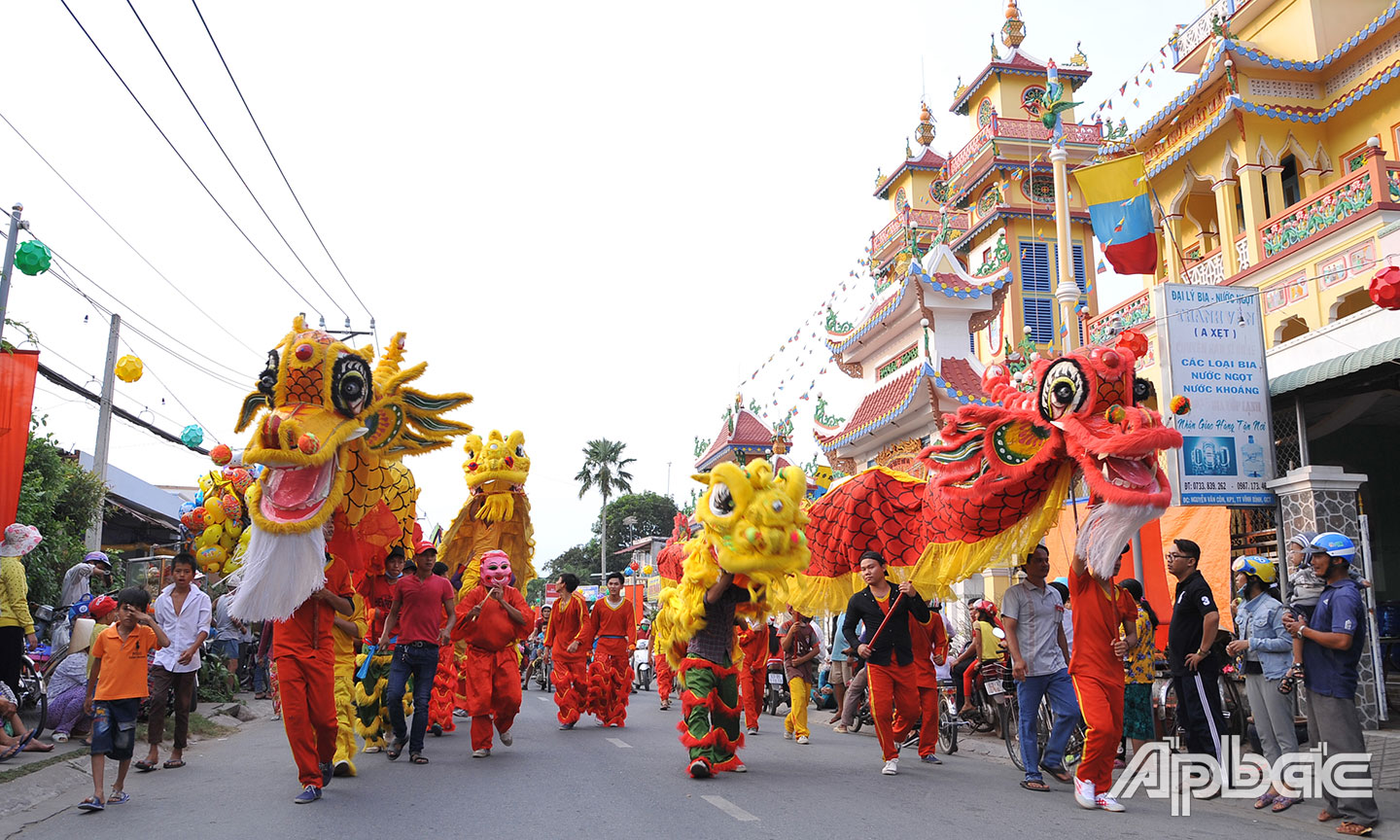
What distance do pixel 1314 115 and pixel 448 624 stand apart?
15903 mm

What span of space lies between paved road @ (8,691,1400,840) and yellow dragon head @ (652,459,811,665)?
1403 mm

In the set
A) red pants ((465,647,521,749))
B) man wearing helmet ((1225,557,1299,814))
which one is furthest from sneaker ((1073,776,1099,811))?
red pants ((465,647,521,749))

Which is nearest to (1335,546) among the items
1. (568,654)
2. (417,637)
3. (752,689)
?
(752,689)

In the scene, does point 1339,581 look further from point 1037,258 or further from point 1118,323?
point 1037,258

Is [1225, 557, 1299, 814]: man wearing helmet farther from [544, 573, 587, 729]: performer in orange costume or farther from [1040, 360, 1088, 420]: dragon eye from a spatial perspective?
[544, 573, 587, 729]: performer in orange costume

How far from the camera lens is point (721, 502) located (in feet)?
25.4

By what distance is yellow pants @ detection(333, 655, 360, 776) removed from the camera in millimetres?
7633

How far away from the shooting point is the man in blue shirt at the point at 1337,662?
19.3 ft

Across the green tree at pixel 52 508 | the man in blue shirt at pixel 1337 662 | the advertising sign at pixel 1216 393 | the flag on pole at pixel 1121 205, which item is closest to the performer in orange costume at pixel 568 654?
the green tree at pixel 52 508

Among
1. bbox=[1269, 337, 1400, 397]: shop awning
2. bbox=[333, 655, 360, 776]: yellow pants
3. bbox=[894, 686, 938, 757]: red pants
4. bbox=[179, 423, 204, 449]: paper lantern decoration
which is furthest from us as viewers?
bbox=[179, 423, 204, 449]: paper lantern decoration

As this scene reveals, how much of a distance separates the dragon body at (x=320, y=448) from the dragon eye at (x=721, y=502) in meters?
2.24

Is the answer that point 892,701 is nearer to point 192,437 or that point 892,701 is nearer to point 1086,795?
point 1086,795

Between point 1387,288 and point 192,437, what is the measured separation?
17383mm

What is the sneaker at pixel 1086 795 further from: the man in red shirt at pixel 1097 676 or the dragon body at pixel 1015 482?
the dragon body at pixel 1015 482
